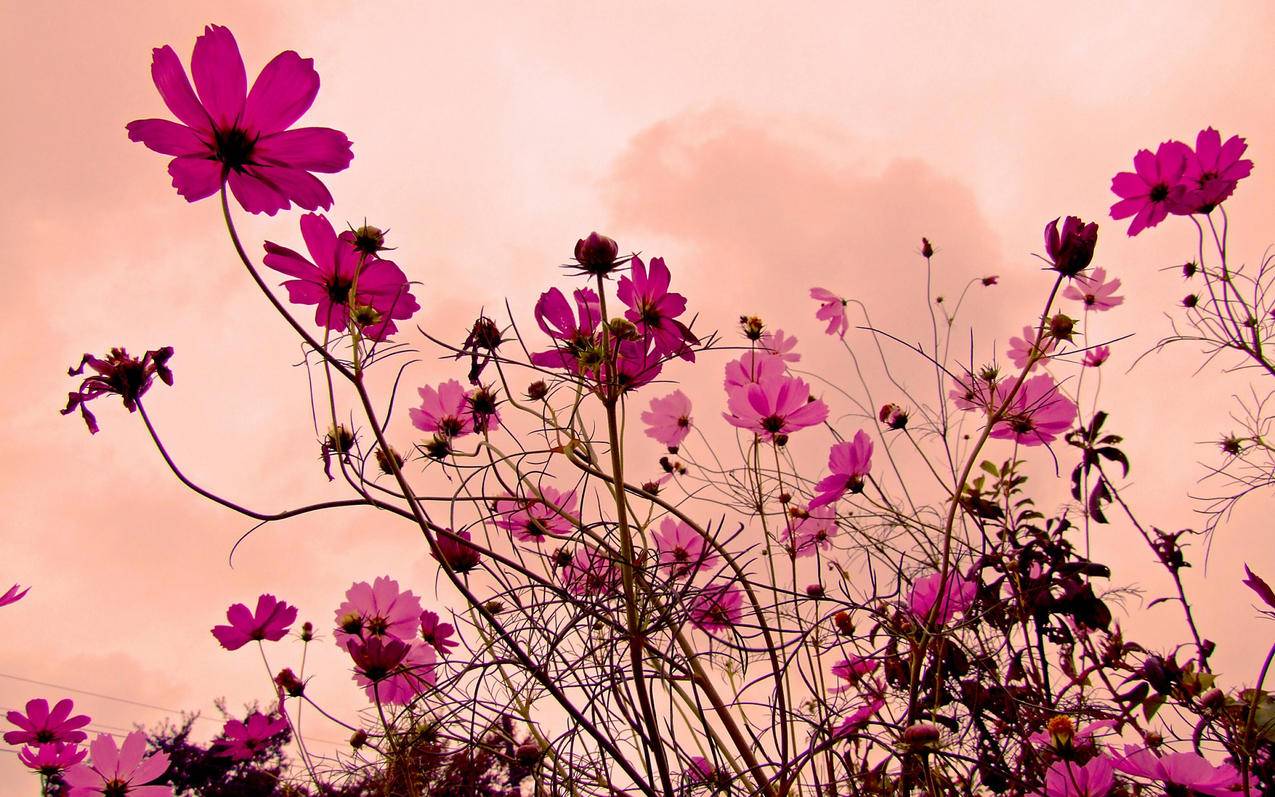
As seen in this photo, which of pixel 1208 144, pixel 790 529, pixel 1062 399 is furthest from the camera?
pixel 1208 144

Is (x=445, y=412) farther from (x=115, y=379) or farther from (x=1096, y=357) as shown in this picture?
(x=1096, y=357)

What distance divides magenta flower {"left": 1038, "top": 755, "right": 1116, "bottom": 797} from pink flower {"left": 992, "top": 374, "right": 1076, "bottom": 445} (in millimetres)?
377

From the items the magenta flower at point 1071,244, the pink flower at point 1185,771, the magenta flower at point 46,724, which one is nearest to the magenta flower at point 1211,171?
the magenta flower at point 1071,244

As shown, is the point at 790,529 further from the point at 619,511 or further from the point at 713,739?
the point at 619,511

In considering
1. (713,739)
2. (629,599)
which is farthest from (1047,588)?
(629,599)

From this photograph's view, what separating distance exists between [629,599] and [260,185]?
1.29ft

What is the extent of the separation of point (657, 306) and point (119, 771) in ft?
3.02

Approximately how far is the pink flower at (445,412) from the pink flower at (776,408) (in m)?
0.32

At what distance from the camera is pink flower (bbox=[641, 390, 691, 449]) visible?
3.75 ft

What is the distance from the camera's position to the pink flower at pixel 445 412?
90cm

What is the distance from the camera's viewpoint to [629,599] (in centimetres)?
53

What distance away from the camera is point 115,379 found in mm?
522

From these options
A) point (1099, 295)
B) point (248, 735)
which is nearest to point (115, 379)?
point (248, 735)

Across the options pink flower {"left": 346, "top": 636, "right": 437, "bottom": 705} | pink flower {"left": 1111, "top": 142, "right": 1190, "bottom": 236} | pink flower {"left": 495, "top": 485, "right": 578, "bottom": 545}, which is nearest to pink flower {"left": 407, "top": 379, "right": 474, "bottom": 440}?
pink flower {"left": 495, "top": 485, "right": 578, "bottom": 545}
